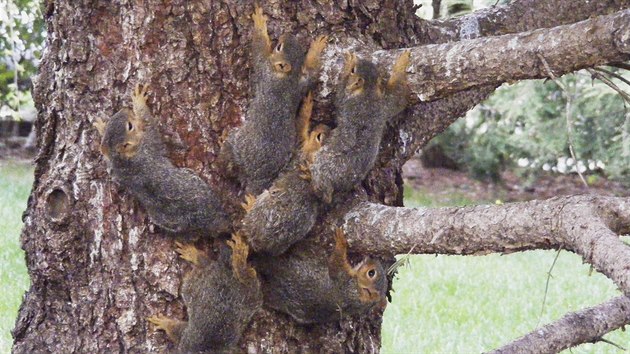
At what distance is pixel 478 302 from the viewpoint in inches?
215

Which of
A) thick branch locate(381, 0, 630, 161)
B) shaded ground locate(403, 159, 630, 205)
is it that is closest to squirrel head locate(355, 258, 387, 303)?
thick branch locate(381, 0, 630, 161)

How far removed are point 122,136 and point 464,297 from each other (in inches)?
160

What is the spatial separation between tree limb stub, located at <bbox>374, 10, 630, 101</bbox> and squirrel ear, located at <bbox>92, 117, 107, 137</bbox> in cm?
69

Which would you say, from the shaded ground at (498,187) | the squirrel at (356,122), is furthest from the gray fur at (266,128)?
the shaded ground at (498,187)

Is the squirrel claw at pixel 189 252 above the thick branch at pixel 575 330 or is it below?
above

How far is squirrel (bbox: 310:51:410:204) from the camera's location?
2000 millimetres

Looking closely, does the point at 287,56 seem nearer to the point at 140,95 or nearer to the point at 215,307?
the point at 140,95

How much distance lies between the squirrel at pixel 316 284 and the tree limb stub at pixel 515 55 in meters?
0.44

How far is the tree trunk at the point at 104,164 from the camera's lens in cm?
200

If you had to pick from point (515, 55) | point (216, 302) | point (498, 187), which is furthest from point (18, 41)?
point (498, 187)

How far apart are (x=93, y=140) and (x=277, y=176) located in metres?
0.47

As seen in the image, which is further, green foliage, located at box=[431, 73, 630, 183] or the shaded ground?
the shaded ground

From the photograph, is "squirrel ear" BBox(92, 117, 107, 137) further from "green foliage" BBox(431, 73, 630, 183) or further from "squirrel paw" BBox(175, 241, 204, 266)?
"green foliage" BBox(431, 73, 630, 183)

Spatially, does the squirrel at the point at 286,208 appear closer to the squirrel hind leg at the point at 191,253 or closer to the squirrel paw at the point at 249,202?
the squirrel paw at the point at 249,202
